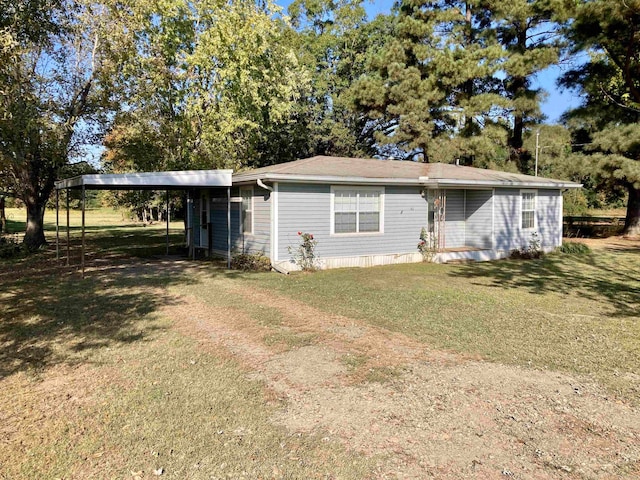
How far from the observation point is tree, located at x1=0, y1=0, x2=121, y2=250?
435 inches

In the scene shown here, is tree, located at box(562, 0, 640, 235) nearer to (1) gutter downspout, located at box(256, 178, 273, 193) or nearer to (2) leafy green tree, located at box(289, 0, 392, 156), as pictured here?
(2) leafy green tree, located at box(289, 0, 392, 156)

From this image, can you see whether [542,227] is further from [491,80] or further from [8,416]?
[8,416]

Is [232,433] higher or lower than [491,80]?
lower

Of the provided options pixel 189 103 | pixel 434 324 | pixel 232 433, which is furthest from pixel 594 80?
pixel 232 433

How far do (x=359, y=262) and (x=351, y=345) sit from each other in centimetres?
701

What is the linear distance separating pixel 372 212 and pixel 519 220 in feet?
18.4

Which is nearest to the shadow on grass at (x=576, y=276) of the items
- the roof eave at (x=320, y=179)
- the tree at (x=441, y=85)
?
the roof eave at (x=320, y=179)

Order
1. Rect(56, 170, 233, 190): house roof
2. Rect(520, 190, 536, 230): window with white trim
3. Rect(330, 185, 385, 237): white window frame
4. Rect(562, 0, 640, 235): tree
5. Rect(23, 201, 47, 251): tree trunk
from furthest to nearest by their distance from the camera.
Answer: Rect(562, 0, 640, 235): tree, Rect(23, 201, 47, 251): tree trunk, Rect(520, 190, 536, 230): window with white trim, Rect(330, 185, 385, 237): white window frame, Rect(56, 170, 233, 190): house roof

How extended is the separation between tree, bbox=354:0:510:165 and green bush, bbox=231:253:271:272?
13071 millimetres

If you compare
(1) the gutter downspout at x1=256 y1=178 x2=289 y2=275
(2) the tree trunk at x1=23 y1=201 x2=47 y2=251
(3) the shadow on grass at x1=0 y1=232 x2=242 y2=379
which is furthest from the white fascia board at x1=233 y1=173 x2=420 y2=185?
(2) the tree trunk at x1=23 y1=201 x2=47 y2=251

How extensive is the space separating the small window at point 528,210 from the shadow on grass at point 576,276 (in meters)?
1.22

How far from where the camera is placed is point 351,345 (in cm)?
553

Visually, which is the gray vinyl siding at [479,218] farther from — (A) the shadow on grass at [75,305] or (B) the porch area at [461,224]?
(A) the shadow on grass at [75,305]

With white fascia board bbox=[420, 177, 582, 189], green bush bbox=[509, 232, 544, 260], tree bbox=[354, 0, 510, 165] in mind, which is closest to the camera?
white fascia board bbox=[420, 177, 582, 189]
